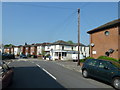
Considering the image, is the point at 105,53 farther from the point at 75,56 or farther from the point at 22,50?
the point at 22,50

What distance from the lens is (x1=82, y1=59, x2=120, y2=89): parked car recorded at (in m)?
8.36

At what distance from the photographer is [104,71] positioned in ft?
30.1

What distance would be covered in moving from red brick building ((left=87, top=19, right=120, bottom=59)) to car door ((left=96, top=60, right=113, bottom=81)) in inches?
451

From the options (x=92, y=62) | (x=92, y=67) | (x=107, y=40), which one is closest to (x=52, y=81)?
(x=92, y=67)

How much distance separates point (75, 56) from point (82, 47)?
66.9 ft

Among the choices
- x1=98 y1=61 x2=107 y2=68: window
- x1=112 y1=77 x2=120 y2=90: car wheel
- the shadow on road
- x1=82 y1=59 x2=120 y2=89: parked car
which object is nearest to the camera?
the shadow on road

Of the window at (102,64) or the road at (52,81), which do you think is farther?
the window at (102,64)

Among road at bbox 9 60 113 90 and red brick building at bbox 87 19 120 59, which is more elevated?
red brick building at bbox 87 19 120 59

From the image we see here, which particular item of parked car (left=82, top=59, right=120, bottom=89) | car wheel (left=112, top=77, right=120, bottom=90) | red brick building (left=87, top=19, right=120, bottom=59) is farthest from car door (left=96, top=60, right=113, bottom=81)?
red brick building (left=87, top=19, right=120, bottom=59)

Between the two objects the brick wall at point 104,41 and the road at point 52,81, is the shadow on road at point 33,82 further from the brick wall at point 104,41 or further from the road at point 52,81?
the brick wall at point 104,41

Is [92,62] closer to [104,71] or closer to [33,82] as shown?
[104,71]

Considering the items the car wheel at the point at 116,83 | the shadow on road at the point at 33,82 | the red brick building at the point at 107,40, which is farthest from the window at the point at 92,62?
the red brick building at the point at 107,40

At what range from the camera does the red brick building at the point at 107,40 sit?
67.4 feet

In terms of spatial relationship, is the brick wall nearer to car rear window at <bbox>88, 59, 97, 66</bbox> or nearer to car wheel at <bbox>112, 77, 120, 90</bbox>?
car rear window at <bbox>88, 59, 97, 66</bbox>
